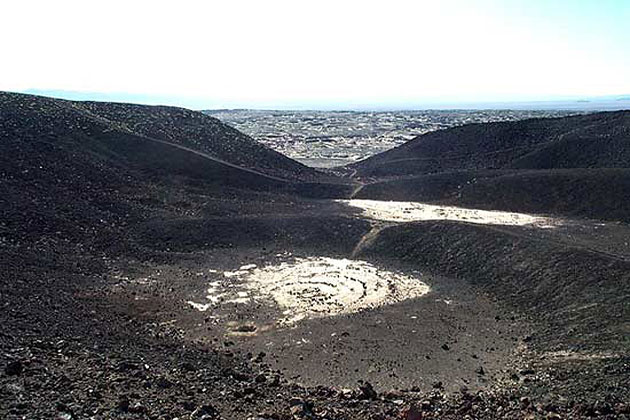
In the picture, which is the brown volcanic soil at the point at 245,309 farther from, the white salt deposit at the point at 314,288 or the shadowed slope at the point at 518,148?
the shadowed slope at the point at 518,148

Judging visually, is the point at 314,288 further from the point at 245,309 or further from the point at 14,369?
the point at 14,369

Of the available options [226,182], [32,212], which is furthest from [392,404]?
[226,182]

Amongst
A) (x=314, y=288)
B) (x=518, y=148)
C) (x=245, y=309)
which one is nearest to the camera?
(x=245, y=309)

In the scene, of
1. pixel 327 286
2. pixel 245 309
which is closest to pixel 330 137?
pixel 327 286

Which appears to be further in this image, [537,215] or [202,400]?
[537,215]

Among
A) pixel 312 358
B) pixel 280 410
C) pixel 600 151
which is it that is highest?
pixel 600 151

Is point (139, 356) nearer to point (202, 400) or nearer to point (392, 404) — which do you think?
point (202, 400)
